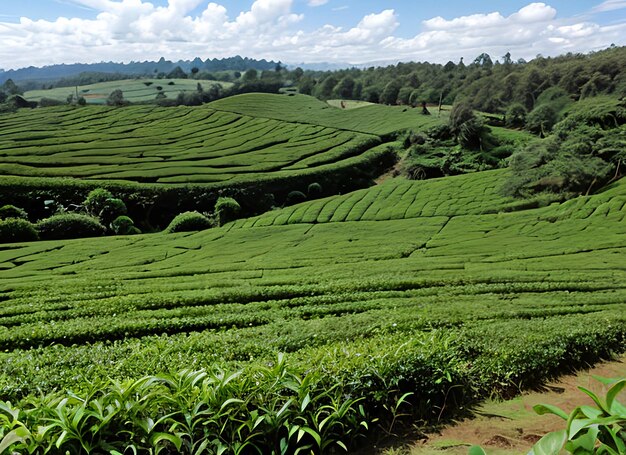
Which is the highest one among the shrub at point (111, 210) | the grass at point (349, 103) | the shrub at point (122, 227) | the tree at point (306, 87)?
the tree at point (306, 87)

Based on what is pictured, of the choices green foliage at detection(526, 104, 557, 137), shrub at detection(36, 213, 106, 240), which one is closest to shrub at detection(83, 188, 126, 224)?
shrub at detection(36, 213, 106, 240)

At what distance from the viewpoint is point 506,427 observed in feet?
17.9

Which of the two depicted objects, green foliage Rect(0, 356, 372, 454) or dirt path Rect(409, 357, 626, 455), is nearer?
green foliage Rect(0, 356, 372, 454)

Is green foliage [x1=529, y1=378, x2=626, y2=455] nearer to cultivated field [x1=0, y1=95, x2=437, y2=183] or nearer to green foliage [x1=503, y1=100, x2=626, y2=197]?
green foliage [x1=503, y1=100, x2=626, y2=197]

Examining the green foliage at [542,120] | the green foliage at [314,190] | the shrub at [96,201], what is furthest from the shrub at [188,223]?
the green foliage at [542,120]

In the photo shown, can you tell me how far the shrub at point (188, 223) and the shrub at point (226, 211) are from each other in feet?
6.07

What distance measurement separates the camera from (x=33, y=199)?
4441 centimetres

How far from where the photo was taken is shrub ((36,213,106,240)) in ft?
120

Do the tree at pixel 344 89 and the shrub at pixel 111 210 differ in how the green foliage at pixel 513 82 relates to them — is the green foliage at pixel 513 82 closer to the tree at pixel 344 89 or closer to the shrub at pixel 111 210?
the tree at pixel 344 89

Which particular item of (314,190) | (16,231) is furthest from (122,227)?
(314,190)

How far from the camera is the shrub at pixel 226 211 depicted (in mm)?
42531

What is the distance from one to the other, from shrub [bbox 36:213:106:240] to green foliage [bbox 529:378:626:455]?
4018cm

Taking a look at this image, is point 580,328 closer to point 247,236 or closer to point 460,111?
point 247,236

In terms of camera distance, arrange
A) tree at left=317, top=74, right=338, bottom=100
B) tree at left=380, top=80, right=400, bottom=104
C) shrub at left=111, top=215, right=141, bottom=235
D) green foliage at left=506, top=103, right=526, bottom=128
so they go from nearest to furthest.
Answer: shrub at left=111, top=215, right=141, bottom=235 < green foliage at left=506, top=103, right=526, bottom=128 < tree at left=380, top=80, right=400, bottom=104 < tree at left=317, top=74, right=338, bottom=100
